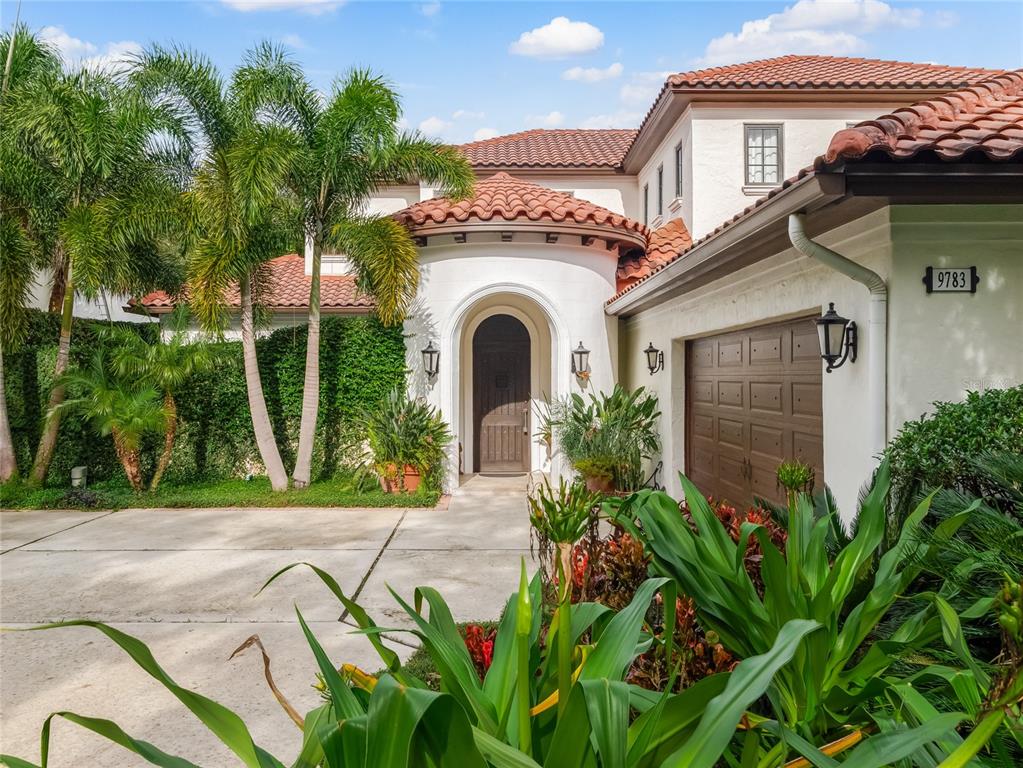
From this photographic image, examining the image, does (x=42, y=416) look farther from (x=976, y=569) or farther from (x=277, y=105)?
(x=976, y=569)

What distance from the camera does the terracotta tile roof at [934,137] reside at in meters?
4.64

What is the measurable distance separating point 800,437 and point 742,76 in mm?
10746

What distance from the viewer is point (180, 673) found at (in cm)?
516

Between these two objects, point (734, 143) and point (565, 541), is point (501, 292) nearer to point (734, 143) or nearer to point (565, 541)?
point (734, 143)

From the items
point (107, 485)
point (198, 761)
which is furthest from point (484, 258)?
point (198, 761)

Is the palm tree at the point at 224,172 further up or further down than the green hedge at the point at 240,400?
further up

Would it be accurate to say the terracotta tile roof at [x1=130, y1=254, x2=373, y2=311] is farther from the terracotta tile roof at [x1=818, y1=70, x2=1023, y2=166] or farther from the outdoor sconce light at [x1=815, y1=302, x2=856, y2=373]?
the terracotta tile roof at [x1=818, y1=70, x2=1023, y2=166]

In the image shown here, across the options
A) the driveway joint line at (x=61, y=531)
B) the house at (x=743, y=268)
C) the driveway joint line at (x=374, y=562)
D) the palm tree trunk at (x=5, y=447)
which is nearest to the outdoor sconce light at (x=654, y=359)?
the house at (x=743, y=268)

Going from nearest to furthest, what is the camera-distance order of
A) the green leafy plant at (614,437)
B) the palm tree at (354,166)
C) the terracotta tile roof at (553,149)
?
the palm tree at (354,166) < the green leafy plant at (614,437) < the terracotta tile roof at (553,149)

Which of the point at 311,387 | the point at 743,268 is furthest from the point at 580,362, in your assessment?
the point at 743,268

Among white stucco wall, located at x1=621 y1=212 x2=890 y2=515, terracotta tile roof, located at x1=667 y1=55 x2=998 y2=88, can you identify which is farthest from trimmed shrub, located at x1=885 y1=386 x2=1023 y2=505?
terracotta tile roof, located at x1=667 y1=55 x2=998 y2=88

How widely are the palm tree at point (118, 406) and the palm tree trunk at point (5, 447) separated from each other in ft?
2.76

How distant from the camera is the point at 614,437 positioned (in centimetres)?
1220

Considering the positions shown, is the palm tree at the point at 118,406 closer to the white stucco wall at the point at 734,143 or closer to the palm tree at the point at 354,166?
the palm tree at the point at 354,166
